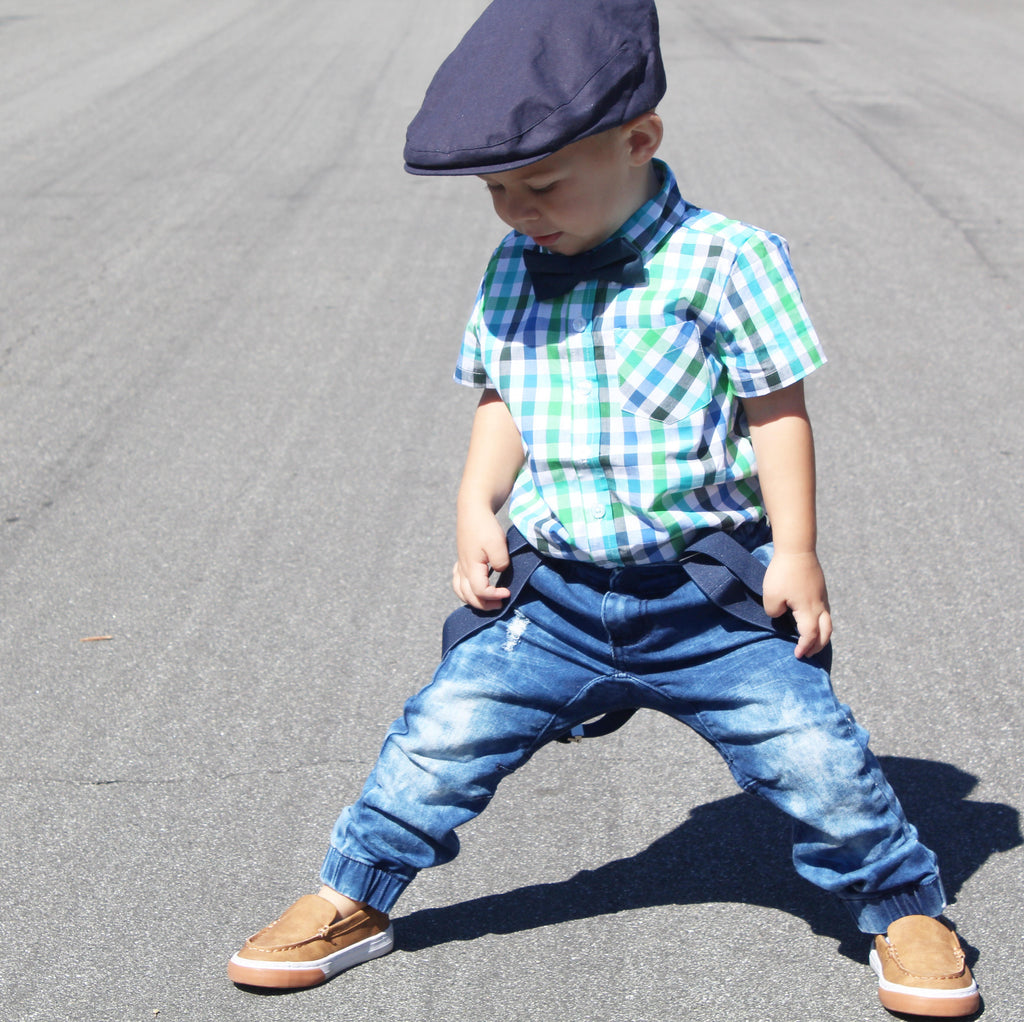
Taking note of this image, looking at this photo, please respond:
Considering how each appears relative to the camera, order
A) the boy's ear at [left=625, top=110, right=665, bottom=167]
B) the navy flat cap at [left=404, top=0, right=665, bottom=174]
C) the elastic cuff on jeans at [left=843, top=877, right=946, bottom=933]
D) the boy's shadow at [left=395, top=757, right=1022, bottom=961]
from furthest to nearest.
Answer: the boy's shadow at [left=395, top=757, right=1022, bottom=961], the elastic cuff on jeans at [left=843, top=877, right=946, bottom=933], the boy's ear at [left=625, top=110, right=665, bottom=167], the navy flat cap at [left=404, top=0, right=665, bottom=174]

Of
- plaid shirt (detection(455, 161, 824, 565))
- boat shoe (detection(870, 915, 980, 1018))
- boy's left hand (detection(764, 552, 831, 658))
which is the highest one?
plaid shirt (detection(455, 161, 824, 565))

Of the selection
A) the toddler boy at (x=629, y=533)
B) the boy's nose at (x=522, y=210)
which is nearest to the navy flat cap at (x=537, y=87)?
the toddler boy at (x=629, y=533)

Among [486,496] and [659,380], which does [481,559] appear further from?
[659,380]

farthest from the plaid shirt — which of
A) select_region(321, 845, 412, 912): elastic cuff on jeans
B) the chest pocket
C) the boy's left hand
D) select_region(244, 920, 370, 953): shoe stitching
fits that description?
select_region(244, 920, 370, 953): shoe stitching

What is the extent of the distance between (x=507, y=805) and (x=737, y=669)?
800 mm

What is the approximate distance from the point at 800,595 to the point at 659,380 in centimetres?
39

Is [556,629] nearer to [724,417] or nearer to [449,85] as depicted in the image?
[724,417]

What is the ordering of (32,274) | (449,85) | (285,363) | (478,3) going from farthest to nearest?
(478,3) < (32,274) < (285,363) < (449,85)

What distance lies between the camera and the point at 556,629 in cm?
221

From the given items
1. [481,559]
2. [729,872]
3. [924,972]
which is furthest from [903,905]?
[481,559]

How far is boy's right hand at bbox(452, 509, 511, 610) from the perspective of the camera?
2.23 metres

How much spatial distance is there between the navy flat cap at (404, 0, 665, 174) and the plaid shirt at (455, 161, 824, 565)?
0.24 metres

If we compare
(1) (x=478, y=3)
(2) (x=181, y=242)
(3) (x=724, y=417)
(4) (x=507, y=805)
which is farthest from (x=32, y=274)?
(1) (x=478, y=3)

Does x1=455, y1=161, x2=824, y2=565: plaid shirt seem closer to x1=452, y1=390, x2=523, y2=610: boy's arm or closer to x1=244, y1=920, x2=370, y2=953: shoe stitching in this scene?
x1=452, y1=390, x2=523, y2=610: boy's arm
